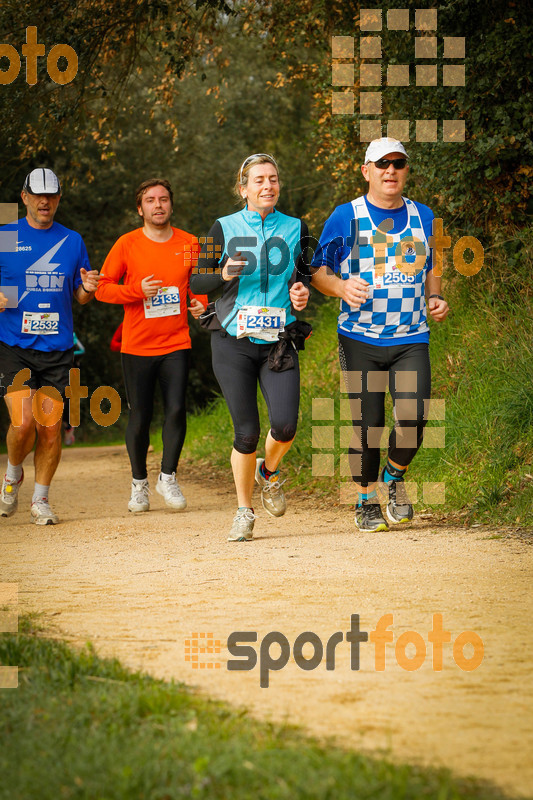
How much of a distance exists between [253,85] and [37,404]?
20574mm

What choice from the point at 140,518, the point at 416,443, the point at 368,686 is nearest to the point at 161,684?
the point at 368,686

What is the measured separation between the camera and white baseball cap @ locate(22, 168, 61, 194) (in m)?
7.78

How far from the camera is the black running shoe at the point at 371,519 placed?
6.95 m

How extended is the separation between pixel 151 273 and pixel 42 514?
2.05 m

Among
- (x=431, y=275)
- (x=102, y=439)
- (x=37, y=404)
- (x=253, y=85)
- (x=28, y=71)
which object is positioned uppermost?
(x=253, y=85)

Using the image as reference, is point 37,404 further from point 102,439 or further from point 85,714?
point 102,439

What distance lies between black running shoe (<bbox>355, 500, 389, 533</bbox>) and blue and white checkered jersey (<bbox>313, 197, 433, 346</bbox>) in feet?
3.82

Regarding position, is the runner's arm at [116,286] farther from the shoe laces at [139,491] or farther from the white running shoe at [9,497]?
the white running shoe at [9,497]

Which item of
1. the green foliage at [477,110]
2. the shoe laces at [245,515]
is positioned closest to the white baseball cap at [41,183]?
the shoe laces at [245,515]

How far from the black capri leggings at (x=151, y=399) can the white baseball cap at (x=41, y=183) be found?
4.58 ft

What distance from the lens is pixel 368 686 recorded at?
11.5 feet

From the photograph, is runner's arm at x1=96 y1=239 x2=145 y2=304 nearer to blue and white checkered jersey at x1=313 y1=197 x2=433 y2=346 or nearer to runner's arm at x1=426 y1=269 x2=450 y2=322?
blue and white checkered jersey at x1=313 y1=197 x2=433 y2=346

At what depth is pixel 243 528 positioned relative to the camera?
662cm

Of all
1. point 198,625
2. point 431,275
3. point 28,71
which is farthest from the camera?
point 28,71
